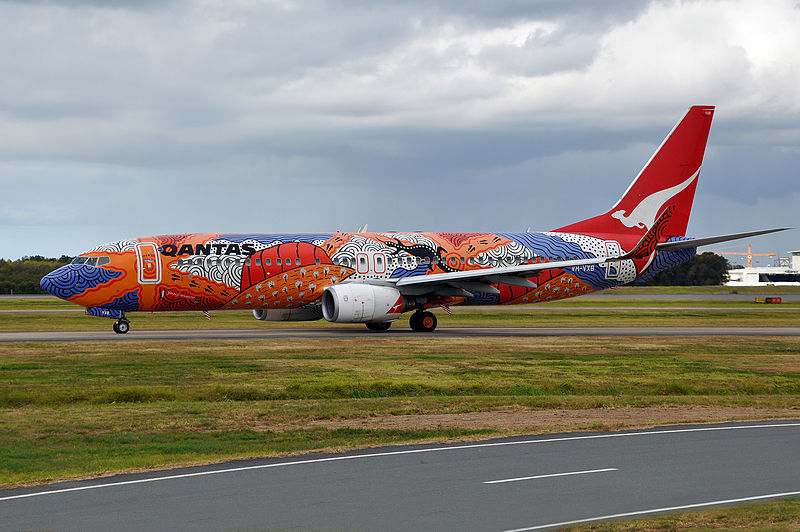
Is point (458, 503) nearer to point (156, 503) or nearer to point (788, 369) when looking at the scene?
point (156, 503)

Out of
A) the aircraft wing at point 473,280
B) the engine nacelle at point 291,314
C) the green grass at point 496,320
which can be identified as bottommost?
the green grass at point 496,320

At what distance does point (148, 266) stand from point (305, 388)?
17.5 m

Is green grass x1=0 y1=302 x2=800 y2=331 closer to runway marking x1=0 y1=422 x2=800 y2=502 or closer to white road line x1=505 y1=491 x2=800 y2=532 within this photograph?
runway marking x1=0 y1=422 x2=800 y2=502

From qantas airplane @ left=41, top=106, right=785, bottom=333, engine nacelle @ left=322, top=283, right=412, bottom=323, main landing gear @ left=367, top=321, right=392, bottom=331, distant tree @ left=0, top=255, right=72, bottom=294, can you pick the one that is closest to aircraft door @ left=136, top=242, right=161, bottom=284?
qantas airplane @ left=41, top=106, right=785, bottom=333

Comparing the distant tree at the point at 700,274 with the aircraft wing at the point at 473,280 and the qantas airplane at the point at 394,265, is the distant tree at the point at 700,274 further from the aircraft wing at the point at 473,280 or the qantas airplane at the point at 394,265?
the aircraft wing at the point at 473,280

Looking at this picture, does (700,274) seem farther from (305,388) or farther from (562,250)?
(305,388)

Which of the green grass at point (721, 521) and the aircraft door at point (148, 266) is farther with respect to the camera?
the aircraft door at point (148, 266)

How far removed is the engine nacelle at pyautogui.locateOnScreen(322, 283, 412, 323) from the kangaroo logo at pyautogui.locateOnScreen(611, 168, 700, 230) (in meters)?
13.3

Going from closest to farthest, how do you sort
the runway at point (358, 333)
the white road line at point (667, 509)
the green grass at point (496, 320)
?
the white road line at point (667, 509) < the runway at point (358, 333) < the green grass at point (496, 320)

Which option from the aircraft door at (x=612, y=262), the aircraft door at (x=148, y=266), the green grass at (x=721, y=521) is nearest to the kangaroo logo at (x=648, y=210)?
the aircraft door at (x=612, y=262)

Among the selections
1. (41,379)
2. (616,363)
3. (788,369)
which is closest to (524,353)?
(616,363)

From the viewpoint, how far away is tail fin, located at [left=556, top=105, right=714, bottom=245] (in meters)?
47.4

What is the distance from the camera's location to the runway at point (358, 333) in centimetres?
3797

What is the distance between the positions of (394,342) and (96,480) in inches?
933
